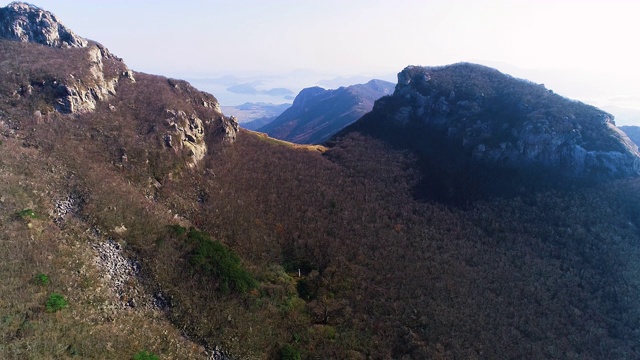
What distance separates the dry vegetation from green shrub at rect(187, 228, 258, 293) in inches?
36.5

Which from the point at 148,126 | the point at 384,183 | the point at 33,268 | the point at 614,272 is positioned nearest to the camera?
the point at 33,268

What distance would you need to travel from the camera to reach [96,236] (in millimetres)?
35906

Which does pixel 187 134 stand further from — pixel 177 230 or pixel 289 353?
pixel 289 353

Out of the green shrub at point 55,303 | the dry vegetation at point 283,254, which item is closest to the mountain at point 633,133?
the dry vegetation at point 283,254

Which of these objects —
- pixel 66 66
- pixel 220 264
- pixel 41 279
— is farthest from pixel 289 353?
pixel 66 66

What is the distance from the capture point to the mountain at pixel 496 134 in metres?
77.4

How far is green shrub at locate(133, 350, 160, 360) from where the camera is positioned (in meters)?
25.6

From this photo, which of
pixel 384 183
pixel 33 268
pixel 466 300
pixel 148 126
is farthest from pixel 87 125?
pixel 466 300

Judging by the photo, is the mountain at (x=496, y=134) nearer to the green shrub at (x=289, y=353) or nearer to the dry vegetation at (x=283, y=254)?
the dry vegetation at (x=283, y=254)

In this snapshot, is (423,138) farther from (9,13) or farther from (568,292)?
(9,13)

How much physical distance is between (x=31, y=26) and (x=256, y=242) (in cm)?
6722

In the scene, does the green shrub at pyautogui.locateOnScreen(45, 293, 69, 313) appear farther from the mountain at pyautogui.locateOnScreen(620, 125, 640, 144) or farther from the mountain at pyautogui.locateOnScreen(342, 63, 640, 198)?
the mountain at pyautogui.locateOnScreen(620, 125, 640, 144)

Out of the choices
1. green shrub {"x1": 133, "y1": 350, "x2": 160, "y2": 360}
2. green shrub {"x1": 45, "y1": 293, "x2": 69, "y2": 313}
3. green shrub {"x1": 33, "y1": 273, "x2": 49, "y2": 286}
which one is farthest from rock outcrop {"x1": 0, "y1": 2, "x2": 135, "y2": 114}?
green shrub {"x1": 133, "y1": 350, "x2": 160, "y2": 360}

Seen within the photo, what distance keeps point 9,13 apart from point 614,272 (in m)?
123
